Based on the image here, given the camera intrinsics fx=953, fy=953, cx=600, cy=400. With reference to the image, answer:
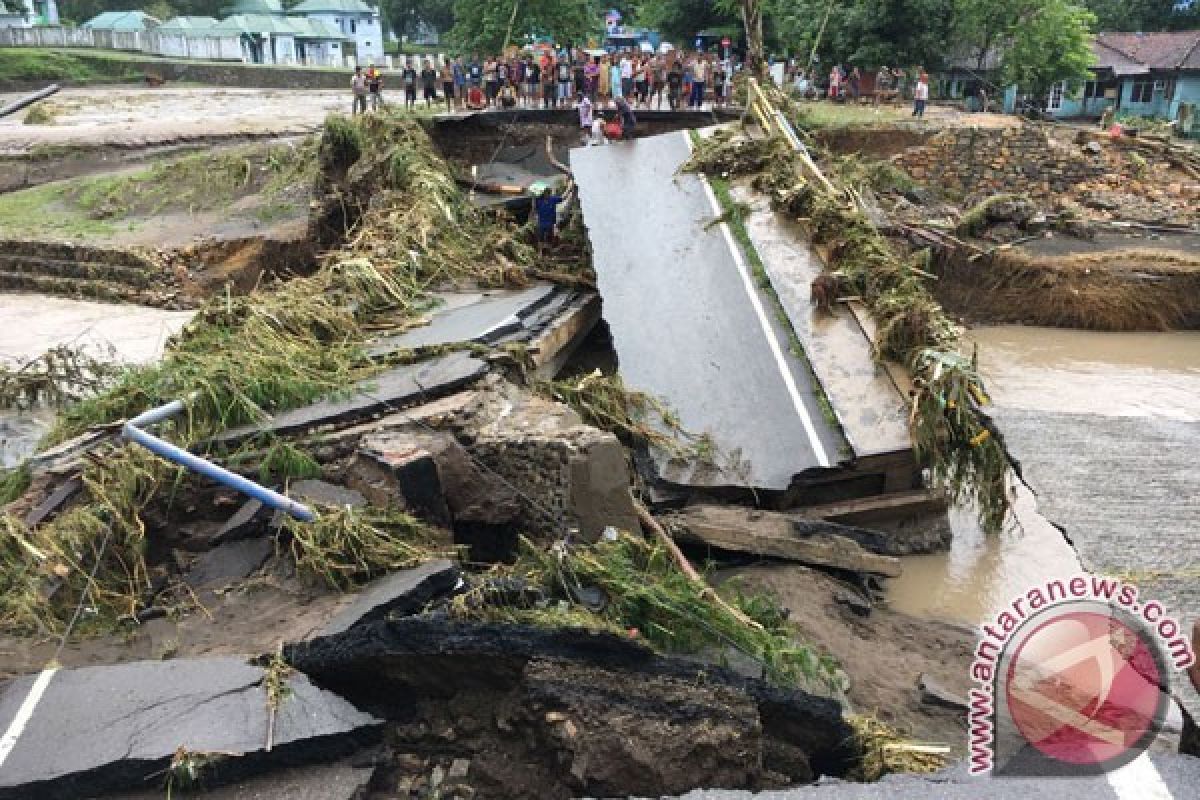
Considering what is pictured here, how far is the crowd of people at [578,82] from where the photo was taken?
54.3 ft

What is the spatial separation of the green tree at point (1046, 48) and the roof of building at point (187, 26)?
40694 mm

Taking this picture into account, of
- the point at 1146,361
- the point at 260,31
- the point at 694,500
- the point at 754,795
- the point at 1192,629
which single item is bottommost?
the point at 1146,361

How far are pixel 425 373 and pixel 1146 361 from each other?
11446 millimetres

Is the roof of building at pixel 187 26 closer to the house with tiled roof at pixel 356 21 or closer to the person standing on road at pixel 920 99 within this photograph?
the house with tiled roof at pixel 356 21

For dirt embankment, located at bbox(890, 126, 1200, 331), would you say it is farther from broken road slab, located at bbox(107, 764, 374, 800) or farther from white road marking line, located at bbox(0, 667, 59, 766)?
white road marking line, located at bbox(0, 667, 59, 766)

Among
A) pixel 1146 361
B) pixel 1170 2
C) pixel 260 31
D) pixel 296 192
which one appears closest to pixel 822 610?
pixel 1146 361

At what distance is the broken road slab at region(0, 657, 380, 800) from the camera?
11.6ft

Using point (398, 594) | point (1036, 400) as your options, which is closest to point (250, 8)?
point (1036, 400)

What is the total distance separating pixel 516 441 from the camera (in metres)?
5.71

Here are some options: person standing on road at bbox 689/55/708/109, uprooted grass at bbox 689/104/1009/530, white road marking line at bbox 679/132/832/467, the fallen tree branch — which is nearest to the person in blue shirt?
white road marking line at bbox 679/132/832/467

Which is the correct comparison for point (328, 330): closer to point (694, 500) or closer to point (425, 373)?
point (425, 373)

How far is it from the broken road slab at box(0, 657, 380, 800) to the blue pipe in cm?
100

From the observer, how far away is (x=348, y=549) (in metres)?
4.79

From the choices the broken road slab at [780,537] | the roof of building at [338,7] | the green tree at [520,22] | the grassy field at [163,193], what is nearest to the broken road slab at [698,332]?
the broken road slab at [780,537]
